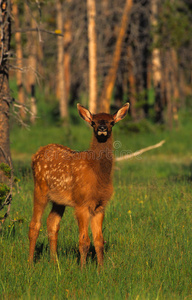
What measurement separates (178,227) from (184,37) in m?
16.5

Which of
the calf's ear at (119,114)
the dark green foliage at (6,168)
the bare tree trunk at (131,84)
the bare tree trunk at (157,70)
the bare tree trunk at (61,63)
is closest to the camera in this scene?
the calf's ear at (119,114)

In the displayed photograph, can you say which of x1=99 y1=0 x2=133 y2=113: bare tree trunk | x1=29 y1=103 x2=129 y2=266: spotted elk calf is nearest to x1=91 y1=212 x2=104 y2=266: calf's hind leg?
x1=29 y1=103 x2=129 y2=266: spotted elk calf

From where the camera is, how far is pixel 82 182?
6.54 meters

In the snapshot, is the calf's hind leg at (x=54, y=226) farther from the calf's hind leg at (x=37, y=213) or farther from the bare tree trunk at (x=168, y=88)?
the bare tree trunk at (x=168, y=88)

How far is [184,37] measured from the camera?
23.0 meters

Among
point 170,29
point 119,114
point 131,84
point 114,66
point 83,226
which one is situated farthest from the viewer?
point 131,84

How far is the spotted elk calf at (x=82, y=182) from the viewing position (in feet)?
21.3

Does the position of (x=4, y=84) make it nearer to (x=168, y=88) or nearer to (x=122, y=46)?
(x=122, y=46)

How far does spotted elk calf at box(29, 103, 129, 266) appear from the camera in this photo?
648cm

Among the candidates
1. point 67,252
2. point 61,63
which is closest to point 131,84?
point 61,63

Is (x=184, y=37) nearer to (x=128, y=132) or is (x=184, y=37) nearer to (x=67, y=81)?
(x=128, y=132)

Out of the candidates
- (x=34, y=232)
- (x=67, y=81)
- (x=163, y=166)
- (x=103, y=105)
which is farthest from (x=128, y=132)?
(x=34, y=232)

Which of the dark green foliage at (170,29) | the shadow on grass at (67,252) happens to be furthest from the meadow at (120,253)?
the dark green foliage at (170,29)

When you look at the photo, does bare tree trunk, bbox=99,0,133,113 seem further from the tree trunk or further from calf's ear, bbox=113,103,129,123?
calf's ear, bbox=113,103,129,123
